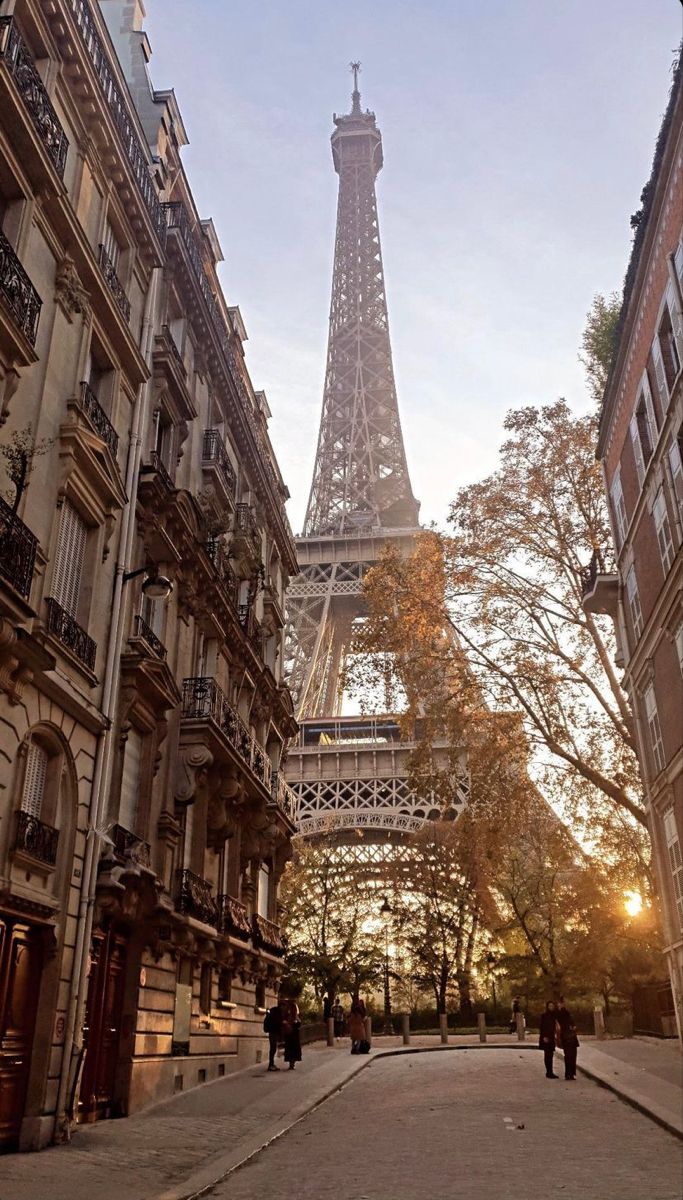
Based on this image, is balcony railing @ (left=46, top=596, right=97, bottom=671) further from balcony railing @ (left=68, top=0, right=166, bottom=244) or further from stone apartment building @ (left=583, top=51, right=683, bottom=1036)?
stone apartment building @ (left=583, top=51, right=683, bottom=1036)

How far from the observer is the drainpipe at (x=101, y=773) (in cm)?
1334

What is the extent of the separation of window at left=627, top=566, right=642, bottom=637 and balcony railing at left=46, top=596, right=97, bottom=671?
14.3 meters

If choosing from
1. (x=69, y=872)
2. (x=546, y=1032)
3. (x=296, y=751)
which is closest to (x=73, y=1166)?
(x=69, y=872)

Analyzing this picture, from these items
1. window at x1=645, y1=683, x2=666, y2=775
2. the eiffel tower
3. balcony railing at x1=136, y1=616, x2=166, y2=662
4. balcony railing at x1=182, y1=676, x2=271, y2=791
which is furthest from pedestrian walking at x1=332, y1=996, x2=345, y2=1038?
balcony railing at x1=136, y1=616, x2=166, y2=662

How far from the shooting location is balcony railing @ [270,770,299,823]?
28139 mm

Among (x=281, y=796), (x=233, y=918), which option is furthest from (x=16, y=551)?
(x=281, y=796)

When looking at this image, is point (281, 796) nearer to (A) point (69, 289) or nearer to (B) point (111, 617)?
(B) point (111, 617)

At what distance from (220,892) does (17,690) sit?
1190cm

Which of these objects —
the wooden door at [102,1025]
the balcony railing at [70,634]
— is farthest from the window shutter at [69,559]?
the wooden door at [102,1025]

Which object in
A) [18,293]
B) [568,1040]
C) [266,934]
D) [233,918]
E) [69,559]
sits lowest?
[568,1040]

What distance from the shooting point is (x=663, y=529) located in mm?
22062

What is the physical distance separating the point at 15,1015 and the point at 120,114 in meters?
15.3

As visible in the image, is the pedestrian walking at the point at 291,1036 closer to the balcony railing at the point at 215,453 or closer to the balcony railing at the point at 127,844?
the balcony railing at the point at 127,844

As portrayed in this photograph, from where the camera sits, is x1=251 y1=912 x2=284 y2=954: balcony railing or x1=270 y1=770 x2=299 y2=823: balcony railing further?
x1=270 y1=770 x2=299 y2=823: balcony railing
